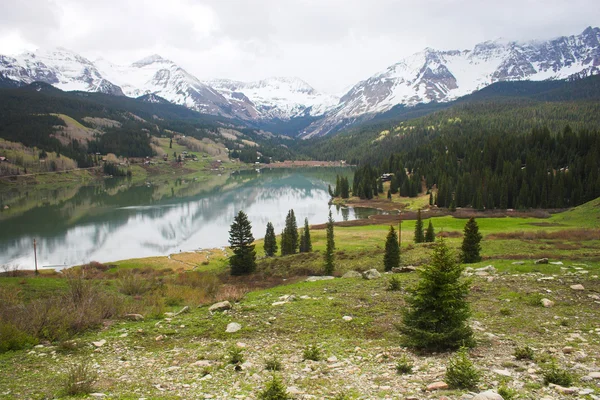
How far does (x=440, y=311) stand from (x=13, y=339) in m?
14.1

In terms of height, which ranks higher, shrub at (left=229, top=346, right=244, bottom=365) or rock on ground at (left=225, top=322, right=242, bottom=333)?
shrub at (left=229, top=346, right=244, bottom=365)

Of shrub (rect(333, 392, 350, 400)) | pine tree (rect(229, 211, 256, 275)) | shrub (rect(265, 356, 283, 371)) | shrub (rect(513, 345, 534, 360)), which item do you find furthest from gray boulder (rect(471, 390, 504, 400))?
pine tree (rect(229, 211, 256, 275))

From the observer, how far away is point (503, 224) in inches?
2530

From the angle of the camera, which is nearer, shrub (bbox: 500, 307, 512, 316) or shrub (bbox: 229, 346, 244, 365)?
shrub (bbox: 229, 346, 244, 365)

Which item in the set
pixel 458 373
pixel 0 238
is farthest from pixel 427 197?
pixel 458 373

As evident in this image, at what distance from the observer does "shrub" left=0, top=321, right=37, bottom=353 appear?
12750 mm

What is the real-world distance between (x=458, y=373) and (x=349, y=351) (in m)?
3.94

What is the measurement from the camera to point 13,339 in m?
12.9

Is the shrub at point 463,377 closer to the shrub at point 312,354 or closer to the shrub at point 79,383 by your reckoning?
the shrub at point 312,354

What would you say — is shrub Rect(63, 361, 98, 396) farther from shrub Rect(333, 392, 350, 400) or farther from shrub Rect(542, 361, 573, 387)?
shrub Rect(542, 361, 573, 387)

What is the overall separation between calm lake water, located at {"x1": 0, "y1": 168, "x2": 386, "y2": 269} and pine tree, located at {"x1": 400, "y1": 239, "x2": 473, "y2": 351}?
2503 inches

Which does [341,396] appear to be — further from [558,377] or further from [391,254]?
[391,254]

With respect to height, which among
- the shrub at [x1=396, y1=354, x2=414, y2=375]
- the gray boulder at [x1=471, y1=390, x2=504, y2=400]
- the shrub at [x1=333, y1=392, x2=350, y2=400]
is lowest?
the shrub at [x1=396, y1=354, x2=414, y2=375]

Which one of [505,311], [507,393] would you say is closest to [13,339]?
[507,393]
